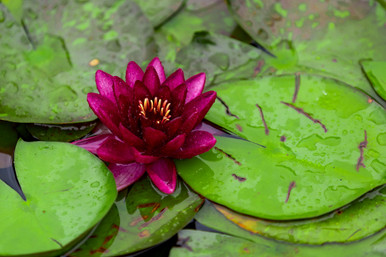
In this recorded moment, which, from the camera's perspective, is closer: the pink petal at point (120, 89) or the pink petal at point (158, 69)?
the pink petal at point (120, 89)

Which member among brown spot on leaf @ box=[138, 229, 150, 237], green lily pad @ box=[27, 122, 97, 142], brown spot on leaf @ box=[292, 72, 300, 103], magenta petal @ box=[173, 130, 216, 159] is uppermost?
brown spot on leaf @ box=[292, 72, 300, 103]

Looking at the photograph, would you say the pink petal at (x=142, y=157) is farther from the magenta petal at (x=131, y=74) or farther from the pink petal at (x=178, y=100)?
the magenta petal at (x=131, y=74)

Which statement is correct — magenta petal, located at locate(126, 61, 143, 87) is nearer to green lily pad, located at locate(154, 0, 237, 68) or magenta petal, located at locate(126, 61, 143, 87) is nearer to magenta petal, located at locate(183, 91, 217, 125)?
magenta petal, located at locate(183, 91, 217, 125)

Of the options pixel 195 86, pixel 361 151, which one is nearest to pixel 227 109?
pixel 195 86

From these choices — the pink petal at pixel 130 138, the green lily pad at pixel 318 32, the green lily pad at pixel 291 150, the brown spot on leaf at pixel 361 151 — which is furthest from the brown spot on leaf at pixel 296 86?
the pink petal at pixel 130 138

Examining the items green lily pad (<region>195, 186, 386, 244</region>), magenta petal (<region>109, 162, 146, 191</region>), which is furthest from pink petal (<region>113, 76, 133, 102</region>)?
green lily pad (<region>195, 186, 386, 244</region>)

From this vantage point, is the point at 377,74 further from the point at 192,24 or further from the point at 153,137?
the point at 153,137

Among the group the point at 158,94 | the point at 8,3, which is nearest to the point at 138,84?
the point at 158,94
